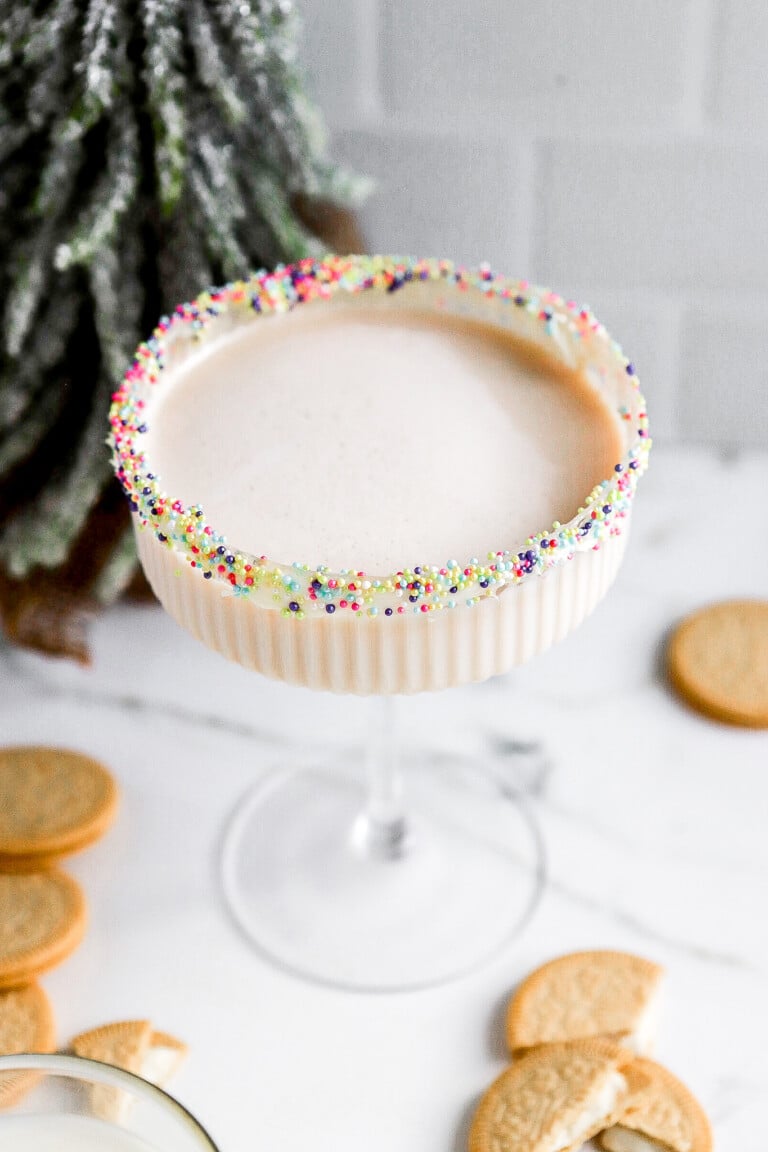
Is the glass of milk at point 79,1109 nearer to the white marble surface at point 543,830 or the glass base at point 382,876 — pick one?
the white marble surface at point 543,830

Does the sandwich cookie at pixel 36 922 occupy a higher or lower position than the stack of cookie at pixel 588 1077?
higher

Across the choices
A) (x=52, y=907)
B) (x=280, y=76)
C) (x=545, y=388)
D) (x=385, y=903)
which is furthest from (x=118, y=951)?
(x=280, y=76)

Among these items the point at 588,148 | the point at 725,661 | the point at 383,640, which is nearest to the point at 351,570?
the point at 383,640

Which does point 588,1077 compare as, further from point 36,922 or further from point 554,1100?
point 36,922

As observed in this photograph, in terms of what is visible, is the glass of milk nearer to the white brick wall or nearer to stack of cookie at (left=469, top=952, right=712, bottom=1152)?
stack of cookie at (left=469, top=952, right=712, bottom=1152)

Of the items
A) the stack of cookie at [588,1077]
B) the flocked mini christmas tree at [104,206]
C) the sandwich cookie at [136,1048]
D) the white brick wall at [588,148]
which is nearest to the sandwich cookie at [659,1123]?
the stack of cookie at [588,1077]

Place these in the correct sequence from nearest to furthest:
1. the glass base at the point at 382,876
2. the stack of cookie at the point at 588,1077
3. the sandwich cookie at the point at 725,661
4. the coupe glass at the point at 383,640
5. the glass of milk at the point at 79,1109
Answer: the glass of milk at the point at 79,1109, the coupe glass at the point at 383,640, the stack of cookie at the point at 588,1077, the glass base at the point at 382,876, the sandwich cookie at the point at 725,661

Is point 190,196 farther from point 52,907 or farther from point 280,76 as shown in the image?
point 52,907
